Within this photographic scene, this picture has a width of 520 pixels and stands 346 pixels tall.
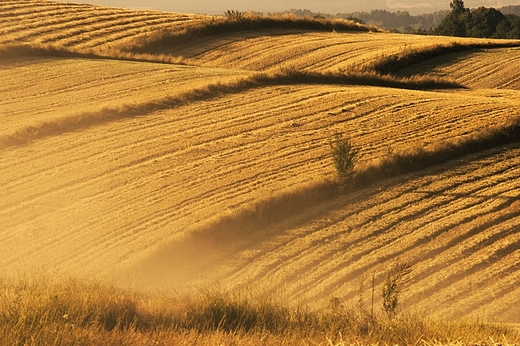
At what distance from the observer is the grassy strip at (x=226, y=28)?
3528 cm

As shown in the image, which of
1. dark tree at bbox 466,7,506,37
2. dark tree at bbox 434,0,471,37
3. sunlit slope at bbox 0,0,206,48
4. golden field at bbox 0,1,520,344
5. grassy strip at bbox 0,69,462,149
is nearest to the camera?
golden field at bbox 0,1,520,344

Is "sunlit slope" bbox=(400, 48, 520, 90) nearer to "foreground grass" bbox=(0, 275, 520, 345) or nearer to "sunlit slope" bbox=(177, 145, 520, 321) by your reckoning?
"sunlit slope" bbox=(177, 145, 520, 321)

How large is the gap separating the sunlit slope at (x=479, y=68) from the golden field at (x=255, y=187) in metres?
3.86

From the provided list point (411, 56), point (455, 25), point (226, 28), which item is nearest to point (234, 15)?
point (226, 28)

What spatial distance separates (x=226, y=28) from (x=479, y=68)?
14908 millimetres

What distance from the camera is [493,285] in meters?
11.0

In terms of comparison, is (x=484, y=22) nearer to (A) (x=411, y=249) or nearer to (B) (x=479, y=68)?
(B) (x=479, y=68)

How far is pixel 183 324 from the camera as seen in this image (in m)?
6.36

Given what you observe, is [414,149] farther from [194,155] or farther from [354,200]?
[194,155]

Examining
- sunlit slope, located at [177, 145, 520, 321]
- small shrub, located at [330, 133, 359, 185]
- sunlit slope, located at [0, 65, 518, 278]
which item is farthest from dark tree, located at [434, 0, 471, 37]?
small shrub, located at [330, 133, 359, 185]

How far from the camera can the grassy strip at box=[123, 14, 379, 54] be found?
35281mm

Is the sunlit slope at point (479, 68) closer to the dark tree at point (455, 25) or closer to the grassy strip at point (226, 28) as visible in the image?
the grassy strip at point (226, 28)

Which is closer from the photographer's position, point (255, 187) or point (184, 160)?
point (255, 187)

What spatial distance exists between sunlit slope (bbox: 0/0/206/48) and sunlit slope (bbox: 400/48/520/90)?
14.4 meters
